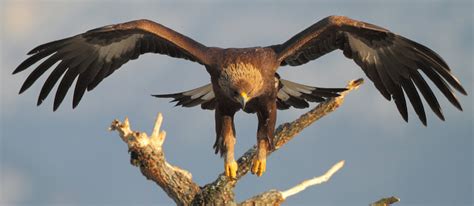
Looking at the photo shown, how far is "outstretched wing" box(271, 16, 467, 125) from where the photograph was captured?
10867mm

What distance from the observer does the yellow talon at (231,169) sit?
10757 millimetres

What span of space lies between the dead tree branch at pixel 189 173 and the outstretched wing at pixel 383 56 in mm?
475

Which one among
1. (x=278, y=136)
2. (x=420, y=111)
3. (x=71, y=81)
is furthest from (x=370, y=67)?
(x=71, y=81)

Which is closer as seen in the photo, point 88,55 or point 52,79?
point 52,79

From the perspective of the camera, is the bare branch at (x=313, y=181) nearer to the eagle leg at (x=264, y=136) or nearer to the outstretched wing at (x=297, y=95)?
the eagle leg at (x=264, y=136)

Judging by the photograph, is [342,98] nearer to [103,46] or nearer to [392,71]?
[392,71]

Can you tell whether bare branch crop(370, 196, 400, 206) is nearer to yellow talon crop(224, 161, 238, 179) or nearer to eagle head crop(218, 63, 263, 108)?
yellow talon crop(224, 161, 238, 179)

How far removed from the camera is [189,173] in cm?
1033

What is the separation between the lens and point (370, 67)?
460 inches

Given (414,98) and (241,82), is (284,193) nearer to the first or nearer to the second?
(241,82)


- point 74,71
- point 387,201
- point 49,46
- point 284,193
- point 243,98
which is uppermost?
point 49,46

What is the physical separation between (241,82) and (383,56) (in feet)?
8.56

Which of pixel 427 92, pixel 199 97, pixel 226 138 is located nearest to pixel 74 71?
pixel 199 97

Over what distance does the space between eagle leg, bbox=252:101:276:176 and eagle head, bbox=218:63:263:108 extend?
1.30 feet
